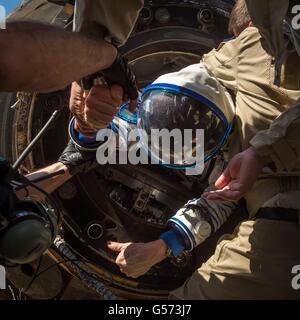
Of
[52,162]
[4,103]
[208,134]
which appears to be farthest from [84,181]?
[208,134]

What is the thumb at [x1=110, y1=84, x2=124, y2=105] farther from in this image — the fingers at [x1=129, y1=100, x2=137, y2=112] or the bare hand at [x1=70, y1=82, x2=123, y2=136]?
the fingers at [x1=129, y1=100, x2=137, y2=112]

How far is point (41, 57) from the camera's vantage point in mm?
1420

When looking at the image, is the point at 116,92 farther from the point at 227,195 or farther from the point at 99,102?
the point at 227,195

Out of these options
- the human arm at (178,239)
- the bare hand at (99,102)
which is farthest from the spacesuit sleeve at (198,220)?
the bare hand at (99,102)

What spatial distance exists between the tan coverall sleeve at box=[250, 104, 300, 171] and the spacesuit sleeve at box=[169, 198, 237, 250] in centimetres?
40

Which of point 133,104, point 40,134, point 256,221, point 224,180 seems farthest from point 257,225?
point 40,134

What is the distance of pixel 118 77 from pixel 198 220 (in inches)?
27.1

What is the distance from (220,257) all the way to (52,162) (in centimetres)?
98

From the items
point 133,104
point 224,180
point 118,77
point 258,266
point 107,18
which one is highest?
point 107,18

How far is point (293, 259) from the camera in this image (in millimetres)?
2057

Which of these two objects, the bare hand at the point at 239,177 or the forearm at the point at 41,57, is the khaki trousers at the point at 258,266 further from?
the forearm at the point at 41,57

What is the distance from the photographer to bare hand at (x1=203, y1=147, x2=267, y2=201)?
6.15ft

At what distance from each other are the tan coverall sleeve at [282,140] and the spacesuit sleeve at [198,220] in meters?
0.40
